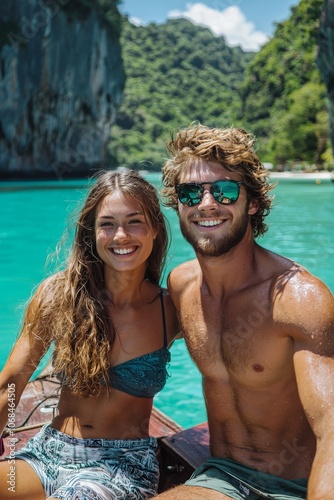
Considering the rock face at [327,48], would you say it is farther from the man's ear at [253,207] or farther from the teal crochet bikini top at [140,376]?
the teal crochet bikini top at [140,376]

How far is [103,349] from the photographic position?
72.6 inches

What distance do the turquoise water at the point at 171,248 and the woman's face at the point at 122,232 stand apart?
1.11 ft

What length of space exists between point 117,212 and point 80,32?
34376 millimetres

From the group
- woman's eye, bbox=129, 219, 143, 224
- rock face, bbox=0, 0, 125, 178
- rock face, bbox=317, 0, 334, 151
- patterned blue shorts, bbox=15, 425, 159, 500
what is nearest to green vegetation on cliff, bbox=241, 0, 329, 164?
rock face, bbox=317, 0, 334, 151

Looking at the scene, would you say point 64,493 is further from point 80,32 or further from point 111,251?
point 80,32

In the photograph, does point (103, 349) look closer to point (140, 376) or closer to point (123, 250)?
point (140, 376)

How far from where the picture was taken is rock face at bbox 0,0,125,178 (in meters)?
29.4

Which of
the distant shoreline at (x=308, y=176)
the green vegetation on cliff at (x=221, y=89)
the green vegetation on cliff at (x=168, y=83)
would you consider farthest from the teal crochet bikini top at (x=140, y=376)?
the green vegetation on cliff at (x=168, y=83)

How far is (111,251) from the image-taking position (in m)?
1.94

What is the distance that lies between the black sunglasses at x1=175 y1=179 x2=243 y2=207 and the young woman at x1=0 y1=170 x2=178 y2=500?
0.24 m

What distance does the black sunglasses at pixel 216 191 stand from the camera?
175cm

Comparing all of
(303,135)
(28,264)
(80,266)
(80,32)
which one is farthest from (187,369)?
(303,135)

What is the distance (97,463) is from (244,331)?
0.67 meters

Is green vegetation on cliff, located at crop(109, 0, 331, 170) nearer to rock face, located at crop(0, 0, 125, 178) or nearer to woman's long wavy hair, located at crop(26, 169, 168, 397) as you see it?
rock face, located at crop(0, 0, 125, 178)
